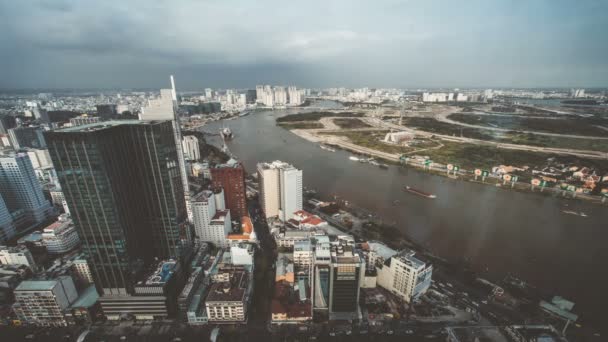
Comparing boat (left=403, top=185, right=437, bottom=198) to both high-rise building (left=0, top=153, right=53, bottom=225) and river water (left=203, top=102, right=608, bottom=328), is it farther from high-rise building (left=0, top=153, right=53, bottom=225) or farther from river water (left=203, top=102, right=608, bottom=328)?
high-rise building (left=0, top=153, right=53, bottom=225)

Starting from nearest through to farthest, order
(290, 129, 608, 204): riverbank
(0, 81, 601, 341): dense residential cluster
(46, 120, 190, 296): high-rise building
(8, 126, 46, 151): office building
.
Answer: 1. (46, 120, 190, 296): high-rise building
2. (0, 81, 601, 341): dense residential cluster
3. (290, 129, 608, 204): riverbank
4. (8, 126, 46, 151): office building

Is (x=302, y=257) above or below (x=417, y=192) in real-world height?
above

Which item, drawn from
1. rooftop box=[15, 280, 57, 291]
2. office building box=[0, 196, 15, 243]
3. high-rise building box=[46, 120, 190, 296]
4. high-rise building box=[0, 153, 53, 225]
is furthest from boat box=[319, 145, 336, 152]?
rooftop box=[15, 280, 57, 291]

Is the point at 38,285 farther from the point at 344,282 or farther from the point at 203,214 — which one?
the point at 344,282

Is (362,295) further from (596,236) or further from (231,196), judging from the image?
(596,236)

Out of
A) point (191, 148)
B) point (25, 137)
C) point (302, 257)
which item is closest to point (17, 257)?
point (302, 257)

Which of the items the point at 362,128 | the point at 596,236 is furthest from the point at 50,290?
the point at 362,128
